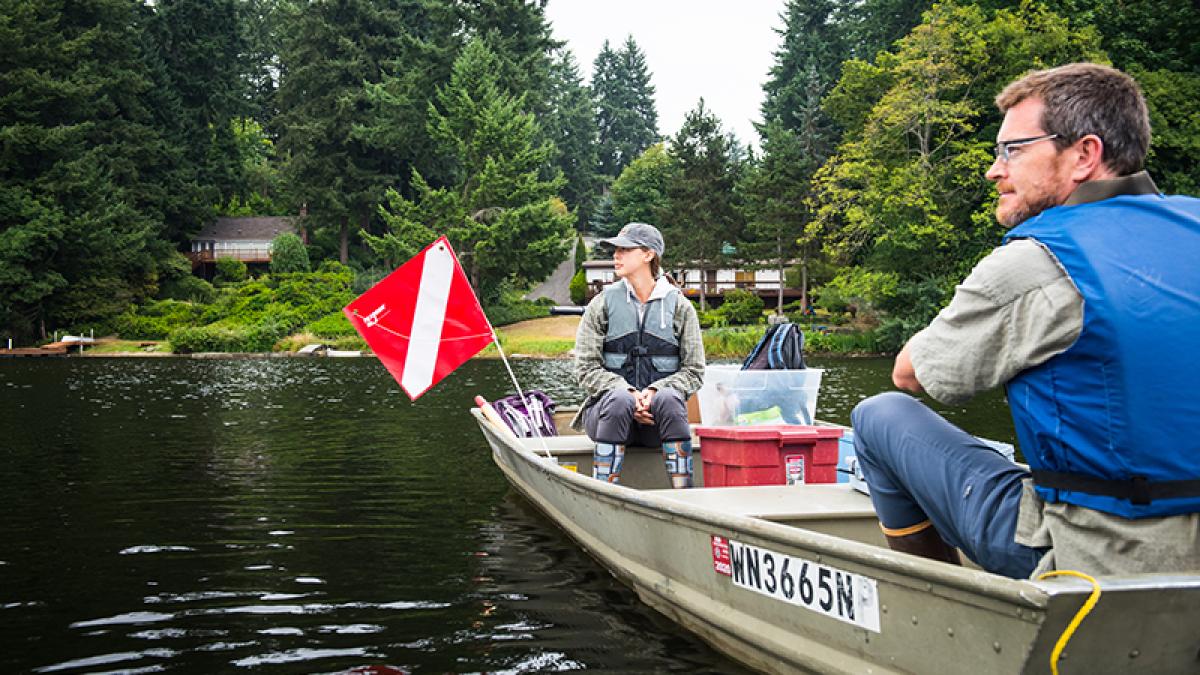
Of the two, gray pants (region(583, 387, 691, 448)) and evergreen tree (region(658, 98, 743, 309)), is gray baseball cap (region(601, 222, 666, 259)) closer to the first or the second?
gray pants (region(583, 387, 691, 448))

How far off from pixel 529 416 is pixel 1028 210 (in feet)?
21.5

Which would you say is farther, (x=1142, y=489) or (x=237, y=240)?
(x=237, y=240)

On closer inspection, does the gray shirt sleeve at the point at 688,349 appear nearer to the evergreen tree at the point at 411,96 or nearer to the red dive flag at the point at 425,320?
the red dive flag at the point at 425,320

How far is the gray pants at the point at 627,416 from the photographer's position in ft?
20.9

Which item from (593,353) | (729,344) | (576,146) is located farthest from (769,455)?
(576,146)

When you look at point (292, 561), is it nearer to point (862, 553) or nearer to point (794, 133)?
point (862, 553)

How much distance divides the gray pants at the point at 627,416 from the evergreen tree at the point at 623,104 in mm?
94610

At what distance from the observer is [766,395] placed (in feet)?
22.0

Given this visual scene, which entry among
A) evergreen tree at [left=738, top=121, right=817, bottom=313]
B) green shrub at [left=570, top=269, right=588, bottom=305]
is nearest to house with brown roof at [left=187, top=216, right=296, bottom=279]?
green shrub at [left=570, top=269, right=588, bottom=305]

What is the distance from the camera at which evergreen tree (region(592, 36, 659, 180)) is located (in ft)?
331

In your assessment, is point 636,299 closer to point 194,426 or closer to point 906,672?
point 906,672

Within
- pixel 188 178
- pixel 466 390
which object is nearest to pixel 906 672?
pixel 466 390

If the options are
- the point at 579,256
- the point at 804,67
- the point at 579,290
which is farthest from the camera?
the point at 804,67

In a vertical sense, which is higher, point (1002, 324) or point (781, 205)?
point (781, 205)
